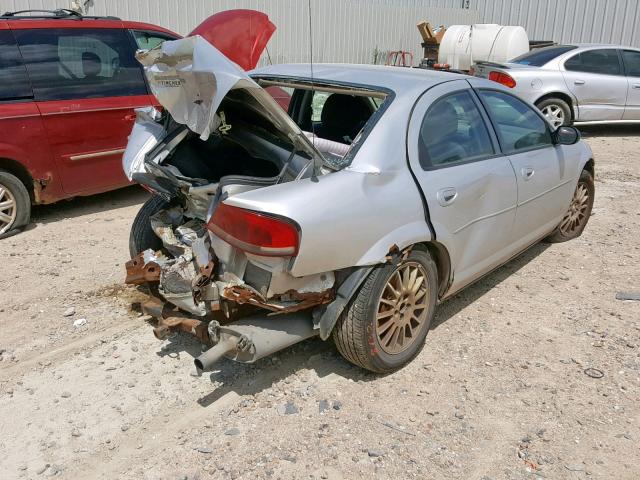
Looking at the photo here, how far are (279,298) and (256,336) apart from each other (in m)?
0.22

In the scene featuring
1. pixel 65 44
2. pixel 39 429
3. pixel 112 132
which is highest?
pixel 65 44

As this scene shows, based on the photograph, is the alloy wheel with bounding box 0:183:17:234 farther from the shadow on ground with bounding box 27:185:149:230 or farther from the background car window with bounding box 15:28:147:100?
the background car window with bounding box 15:28:147:100

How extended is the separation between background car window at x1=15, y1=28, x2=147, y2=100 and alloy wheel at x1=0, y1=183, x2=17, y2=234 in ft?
2.97

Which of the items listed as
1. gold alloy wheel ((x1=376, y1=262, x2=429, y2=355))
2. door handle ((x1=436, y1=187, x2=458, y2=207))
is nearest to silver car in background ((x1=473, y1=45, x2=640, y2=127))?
door handle ((x1=436, y1=187, x2=458, y2=207))

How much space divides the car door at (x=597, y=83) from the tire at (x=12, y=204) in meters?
8.46

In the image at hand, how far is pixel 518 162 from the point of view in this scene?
13.1ft

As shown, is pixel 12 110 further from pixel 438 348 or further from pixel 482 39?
pixel 482 39

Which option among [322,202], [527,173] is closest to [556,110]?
[527,173]

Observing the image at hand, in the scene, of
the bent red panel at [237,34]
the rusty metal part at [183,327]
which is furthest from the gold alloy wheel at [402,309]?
the bent red panel at [237,34]

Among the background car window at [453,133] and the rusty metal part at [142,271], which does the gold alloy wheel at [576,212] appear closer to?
the background car window at [453,133]

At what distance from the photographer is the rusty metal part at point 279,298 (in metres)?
2.82

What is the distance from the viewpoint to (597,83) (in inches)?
397

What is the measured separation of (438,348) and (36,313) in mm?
2681

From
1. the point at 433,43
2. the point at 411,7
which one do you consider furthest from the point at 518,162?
the point at 411,7
